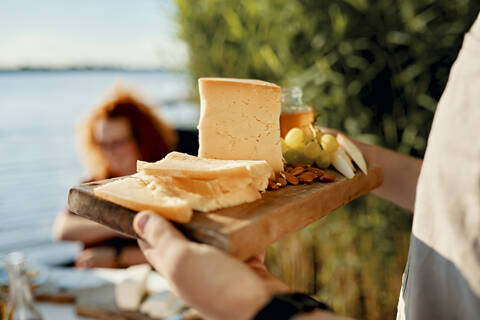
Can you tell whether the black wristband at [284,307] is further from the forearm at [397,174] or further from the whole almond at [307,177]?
the forearm at [397,174]

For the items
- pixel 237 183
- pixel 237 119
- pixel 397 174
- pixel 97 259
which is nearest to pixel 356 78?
pixel 397 174

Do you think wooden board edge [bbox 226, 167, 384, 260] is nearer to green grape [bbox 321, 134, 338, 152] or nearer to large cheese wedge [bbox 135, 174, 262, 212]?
large cheese wedge [bbox 135, 174, 262, 212]

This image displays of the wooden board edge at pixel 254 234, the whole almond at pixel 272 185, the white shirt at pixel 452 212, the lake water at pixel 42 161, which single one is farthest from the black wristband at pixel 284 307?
the lake water at pixel 42 161

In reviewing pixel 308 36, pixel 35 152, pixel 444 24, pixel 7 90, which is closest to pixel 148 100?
pixel 308 36

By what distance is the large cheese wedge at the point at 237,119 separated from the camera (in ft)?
3.52

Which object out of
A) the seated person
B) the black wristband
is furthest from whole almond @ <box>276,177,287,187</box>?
the seated person

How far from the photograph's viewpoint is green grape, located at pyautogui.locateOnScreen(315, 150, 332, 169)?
4.12 ft

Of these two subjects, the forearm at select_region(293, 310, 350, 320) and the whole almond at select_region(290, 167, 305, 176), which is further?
the whole almond at select_region(290, 167, 305, 176)

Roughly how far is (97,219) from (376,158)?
3.31 ft

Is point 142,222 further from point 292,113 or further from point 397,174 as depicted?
point 397,174

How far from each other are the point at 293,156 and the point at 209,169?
0.43 meters

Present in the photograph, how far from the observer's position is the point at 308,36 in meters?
2.36

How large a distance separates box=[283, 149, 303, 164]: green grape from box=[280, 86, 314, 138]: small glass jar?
130 millimetres

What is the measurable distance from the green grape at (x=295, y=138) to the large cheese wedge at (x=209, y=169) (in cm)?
31
